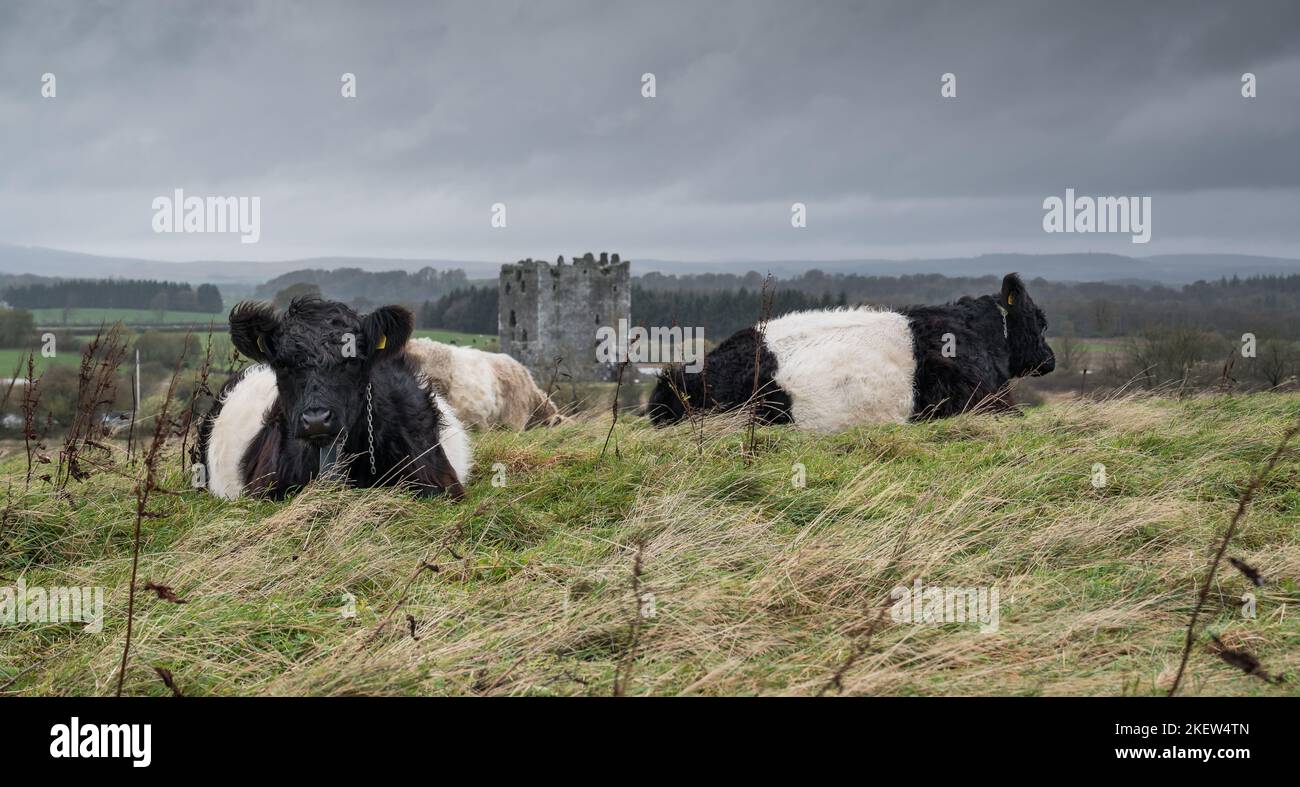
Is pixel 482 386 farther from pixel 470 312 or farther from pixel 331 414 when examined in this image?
pixel 470 312

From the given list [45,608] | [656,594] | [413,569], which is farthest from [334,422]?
[656,594]

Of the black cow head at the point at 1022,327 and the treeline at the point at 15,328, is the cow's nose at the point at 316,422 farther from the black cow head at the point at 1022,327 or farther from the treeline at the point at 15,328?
the treeline at the point at 15,328

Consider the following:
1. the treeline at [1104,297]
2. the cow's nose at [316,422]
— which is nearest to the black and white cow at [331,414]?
the cow's nose at [316,422]

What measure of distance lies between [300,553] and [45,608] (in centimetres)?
116

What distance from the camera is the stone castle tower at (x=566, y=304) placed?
75.2 metres

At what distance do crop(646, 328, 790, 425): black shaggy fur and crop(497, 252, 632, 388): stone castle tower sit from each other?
6468cm

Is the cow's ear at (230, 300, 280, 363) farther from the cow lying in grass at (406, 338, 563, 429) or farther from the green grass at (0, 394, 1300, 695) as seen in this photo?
the cow lying in grass at (406, 338, 563, 429)

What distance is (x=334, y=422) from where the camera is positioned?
6023 millimetres

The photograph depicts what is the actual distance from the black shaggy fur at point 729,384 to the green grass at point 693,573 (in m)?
2.03

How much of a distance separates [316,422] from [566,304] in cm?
7024

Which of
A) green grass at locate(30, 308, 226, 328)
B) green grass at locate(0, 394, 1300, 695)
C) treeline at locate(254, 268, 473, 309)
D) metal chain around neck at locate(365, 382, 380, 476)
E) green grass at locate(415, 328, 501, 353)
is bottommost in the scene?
green grass at locate(0, 394, 1300, 695)

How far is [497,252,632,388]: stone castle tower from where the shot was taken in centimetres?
7519

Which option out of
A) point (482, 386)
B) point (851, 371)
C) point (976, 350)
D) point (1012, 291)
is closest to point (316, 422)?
point (851, 371)

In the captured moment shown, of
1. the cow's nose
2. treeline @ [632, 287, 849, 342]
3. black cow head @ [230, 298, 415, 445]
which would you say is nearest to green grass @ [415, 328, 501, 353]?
black cow head @ [230, 298, 415, 445]
